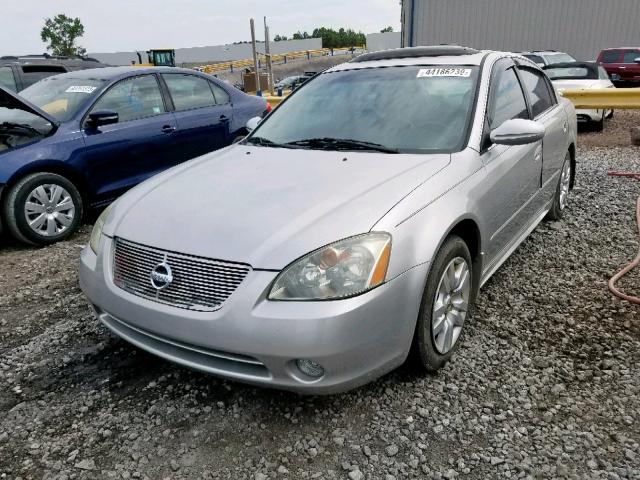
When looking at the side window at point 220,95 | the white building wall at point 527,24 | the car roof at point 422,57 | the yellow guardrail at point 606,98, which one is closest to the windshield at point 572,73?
the yellow guardrail at point 606,98

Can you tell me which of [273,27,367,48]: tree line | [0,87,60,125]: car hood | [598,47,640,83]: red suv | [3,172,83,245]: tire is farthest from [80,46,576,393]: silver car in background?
[273,27,367,48]: tree line

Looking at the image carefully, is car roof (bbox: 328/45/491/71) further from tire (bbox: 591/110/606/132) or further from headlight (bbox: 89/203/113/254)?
tire (bbox: 591/110/606/132)

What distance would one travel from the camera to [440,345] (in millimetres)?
2537

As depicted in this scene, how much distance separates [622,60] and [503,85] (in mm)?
15829

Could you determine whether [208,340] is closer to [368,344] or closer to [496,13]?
[368,344]

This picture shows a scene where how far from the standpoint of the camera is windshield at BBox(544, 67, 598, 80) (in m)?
10.2

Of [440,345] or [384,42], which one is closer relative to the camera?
[440,345]

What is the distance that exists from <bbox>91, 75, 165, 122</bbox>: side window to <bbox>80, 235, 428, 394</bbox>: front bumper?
140 inches

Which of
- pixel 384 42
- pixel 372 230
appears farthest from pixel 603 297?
pixel 384 42

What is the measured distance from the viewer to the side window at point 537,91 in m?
3.94

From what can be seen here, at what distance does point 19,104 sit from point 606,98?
7.99m

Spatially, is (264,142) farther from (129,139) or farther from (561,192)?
(561,192)

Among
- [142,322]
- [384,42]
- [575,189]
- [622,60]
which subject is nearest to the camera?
[142,322]

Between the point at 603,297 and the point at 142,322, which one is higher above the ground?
the point at 142,322
